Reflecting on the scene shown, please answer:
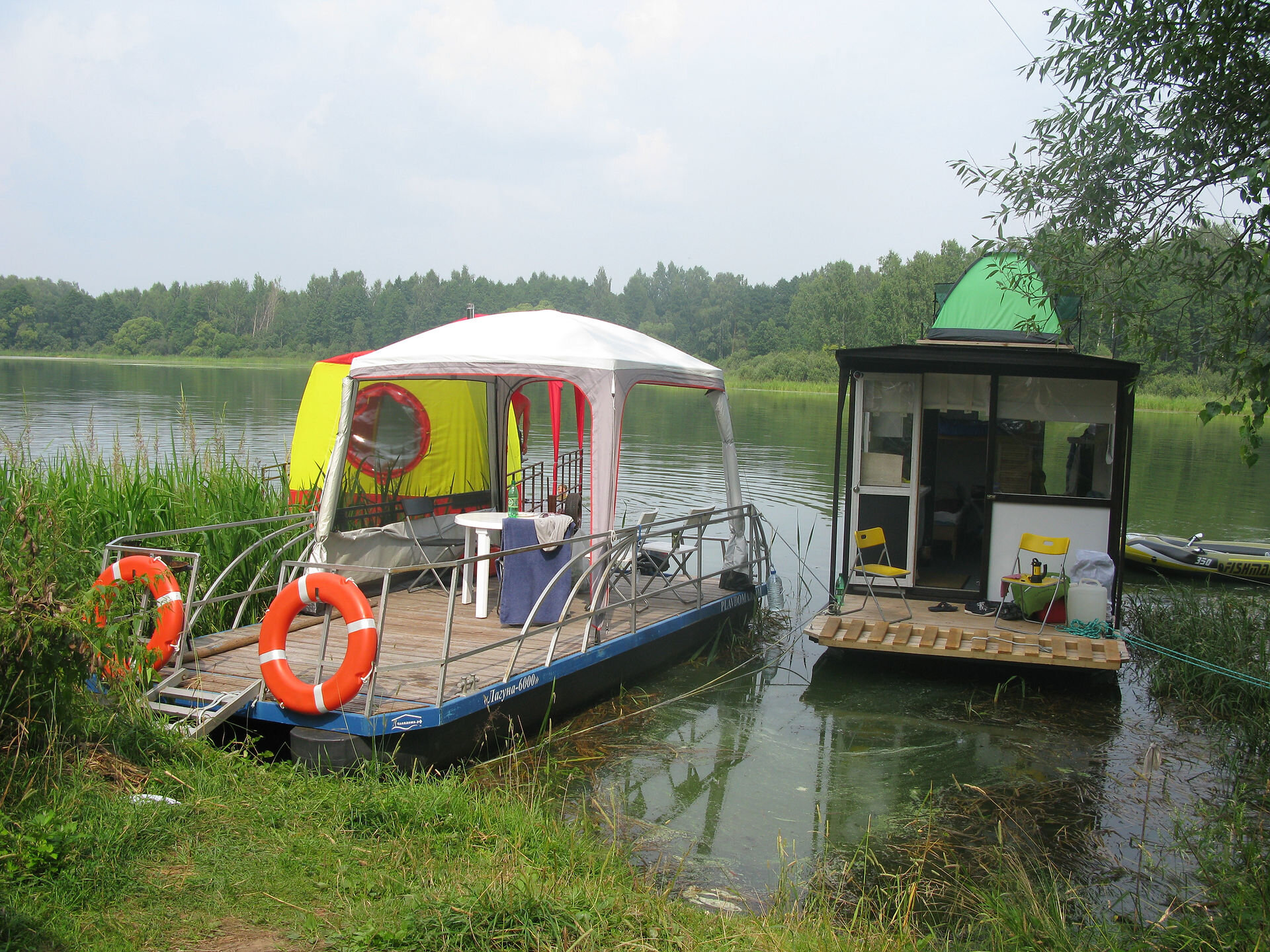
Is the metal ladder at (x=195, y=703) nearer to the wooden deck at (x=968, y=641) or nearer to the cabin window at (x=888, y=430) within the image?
the wooden deck at (x=968, y=641)

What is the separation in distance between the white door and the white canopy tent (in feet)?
6.19

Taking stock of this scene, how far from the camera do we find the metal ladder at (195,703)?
207 inches

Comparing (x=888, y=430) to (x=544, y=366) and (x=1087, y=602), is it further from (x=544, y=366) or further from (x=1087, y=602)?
(x=544, y=366)

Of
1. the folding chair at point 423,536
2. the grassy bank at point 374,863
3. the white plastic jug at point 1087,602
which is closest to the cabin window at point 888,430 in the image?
the white plastic jug at point 1087,602

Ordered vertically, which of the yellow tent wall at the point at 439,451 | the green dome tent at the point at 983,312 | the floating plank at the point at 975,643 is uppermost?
the green dome tent at the point at 983,312

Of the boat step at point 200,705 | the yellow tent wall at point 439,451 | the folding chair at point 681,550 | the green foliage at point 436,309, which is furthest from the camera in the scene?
the green foliage at point 436,309

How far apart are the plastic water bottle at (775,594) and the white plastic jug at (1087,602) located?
317 cm

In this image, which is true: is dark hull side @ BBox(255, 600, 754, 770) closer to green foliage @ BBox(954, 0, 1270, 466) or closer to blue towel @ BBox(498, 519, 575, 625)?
blue towel @ BBox(498, 519, 575, 625)

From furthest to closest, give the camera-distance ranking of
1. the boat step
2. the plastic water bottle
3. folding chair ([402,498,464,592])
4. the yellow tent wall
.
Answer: the plastic water bottle
the yellow tent wall
folding chair ([402,498,464,592])
the boat step

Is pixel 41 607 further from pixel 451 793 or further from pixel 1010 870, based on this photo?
pixel 1010 870

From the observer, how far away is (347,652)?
17.7 feet

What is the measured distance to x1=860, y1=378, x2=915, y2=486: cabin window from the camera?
8.99 m

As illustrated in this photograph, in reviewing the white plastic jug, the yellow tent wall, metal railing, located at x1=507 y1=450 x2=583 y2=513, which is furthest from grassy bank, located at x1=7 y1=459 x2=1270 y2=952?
metal railing, located at x1=507 y1=450 x2=583 y2=513

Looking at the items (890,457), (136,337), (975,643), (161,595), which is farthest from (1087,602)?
(136,337)
